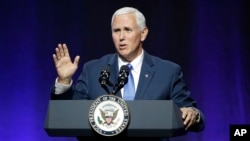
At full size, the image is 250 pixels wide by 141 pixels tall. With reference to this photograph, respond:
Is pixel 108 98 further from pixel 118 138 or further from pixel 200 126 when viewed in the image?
pixel 200 126

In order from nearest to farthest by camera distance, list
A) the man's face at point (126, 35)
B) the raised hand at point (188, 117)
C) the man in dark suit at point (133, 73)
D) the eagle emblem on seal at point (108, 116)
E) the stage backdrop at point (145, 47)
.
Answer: the eagle emblem on seal at point (108, 116), the raised hand at point (188, 117), the man in dark suit at point (133, 73), the man's face at point (126, 35), the stage backdrop at point (145, 47)

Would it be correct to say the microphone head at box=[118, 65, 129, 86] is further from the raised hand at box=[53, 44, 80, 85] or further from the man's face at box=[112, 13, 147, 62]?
the man's face at box=[112, 13, 147, 62]

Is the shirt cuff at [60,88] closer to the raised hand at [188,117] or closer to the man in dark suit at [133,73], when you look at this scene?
the man in dark suit at [133,73]

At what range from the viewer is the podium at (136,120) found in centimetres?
175

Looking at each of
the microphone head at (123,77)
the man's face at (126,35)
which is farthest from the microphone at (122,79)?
the man's face at (126,35)

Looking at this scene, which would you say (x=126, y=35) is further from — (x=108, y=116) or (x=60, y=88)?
(x=108, y=116)

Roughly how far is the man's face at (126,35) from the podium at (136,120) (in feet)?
1.50

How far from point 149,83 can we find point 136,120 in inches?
15.3

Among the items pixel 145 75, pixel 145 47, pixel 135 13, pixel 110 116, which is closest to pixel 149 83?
pixel 145 75

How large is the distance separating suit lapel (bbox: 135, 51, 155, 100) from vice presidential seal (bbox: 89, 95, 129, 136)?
0.35m

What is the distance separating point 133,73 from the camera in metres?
2.18

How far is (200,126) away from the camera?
2127 millimetres

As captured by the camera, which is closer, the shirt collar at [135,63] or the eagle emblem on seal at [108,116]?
the eagle emblem on seal at [108,116]

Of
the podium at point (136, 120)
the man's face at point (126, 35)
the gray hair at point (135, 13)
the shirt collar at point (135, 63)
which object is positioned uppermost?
the gray hair at point (135, 13)
